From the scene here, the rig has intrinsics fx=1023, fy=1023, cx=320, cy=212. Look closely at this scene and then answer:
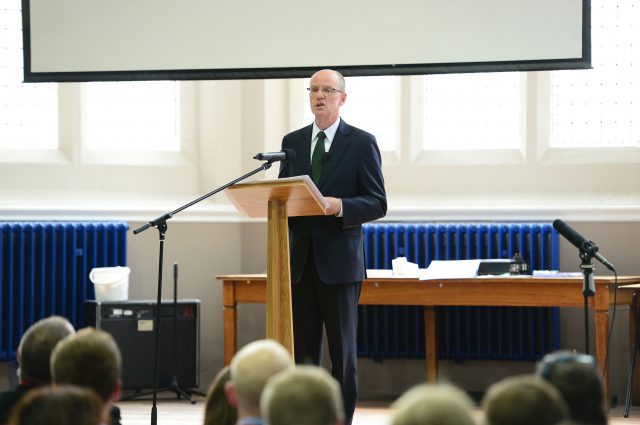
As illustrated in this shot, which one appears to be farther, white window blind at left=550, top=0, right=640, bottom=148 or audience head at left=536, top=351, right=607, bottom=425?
white window blind at left=550, top=0, right=640, bottom=148

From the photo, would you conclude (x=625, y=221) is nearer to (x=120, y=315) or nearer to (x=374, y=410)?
(x=374, y=410)

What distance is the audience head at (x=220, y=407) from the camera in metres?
2.45

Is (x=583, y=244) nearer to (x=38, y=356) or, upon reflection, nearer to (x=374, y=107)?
(x=38, y=356)

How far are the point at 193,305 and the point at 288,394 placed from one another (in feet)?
18.0

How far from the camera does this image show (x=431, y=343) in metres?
7.09

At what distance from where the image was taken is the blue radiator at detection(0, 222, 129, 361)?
7.41 m

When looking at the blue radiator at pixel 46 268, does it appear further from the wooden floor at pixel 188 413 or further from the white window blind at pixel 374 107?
the white window blind at pixel 374 107

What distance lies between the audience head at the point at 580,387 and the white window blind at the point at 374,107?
19.6 feet

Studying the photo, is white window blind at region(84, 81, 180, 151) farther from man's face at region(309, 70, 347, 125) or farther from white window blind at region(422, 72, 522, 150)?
man's face at region(309, 70, 347, 125)

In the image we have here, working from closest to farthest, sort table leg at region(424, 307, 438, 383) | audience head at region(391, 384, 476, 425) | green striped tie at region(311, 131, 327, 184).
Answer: audience head at region(391, 384, 476, 425), green striped tie at region(311, 131, 327, 184), table leg at region(424, 307, 438, 383)

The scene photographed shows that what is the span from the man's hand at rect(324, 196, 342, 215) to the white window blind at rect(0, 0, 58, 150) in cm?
430

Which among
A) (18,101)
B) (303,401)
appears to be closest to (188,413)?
(18,101)

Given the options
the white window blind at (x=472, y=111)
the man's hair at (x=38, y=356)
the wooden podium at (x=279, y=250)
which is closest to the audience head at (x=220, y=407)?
the man's hair at (x=38, y=356)

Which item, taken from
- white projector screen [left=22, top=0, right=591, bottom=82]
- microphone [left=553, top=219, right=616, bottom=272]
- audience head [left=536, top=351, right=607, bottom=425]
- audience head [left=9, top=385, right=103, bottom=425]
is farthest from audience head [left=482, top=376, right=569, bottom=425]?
white projector screen [left=22, top=0, right=591, bottom=82]
